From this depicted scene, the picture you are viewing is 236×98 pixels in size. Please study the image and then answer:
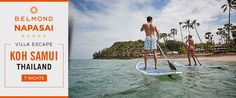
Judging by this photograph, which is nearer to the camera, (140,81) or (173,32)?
(173,32)

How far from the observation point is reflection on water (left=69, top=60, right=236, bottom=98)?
6.50ft

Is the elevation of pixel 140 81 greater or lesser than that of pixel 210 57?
lesser

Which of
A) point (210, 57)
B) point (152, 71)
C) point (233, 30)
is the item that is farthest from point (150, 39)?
point (233, 30)

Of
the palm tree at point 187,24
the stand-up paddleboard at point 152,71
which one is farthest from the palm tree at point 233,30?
the stand-up paddleboard at point 152,71

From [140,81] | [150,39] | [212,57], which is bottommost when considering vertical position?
[140,81]

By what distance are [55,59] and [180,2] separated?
32.5 inches

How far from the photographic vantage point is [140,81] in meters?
2.12

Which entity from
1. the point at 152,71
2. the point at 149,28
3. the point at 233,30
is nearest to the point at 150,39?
the point at 149,28

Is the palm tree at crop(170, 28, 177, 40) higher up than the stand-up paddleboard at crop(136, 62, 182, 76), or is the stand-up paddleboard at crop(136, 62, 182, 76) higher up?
the palm tree at crop(170, 28, 177, 40)

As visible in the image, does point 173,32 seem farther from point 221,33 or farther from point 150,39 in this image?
point 221,33

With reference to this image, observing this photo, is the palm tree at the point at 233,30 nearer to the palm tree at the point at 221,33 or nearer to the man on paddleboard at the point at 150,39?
the palm tree at the point at 221,33

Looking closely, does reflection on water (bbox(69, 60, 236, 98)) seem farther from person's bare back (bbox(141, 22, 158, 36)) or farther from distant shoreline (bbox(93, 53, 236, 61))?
person's bare back (bbox(141, 22, 158, 36))

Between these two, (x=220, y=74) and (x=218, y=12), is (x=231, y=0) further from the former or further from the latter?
(x=220, y=74)

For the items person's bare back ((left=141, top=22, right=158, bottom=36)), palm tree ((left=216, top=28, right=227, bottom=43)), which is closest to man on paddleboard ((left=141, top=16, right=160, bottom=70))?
person's bare back ((left=141, top=22, right=158, bottom=36))
